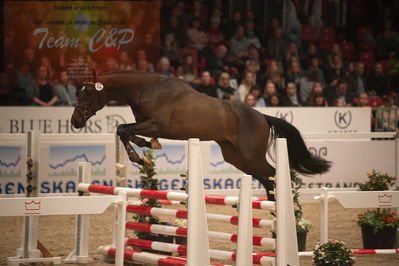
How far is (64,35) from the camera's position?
10250 mm

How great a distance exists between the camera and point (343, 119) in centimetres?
1164

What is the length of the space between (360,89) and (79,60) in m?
5.97

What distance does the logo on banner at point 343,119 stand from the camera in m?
11.6

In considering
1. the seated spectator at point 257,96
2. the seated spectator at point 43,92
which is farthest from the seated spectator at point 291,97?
the seated spectator at point 43,92


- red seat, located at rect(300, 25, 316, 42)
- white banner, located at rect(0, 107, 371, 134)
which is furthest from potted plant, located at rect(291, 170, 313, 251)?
red seat, located at rect(300, 25, 316, 42)

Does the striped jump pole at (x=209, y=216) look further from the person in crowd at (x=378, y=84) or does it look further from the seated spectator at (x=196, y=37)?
the person in crowd at (x=378, y=84)

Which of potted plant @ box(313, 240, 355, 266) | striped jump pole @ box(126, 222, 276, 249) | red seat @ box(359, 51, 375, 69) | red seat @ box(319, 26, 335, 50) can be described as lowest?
potted plant @ box(313, 240, 355, 266)

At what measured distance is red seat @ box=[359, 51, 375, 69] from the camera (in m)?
15.2

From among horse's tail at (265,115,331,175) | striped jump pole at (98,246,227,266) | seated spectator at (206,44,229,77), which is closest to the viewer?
striped jump pole at (98,246,227,266)

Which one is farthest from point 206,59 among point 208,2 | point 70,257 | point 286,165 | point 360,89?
point 286,165

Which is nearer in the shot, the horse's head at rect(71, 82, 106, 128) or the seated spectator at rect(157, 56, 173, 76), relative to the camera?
the horse's head at rect(71, 82, 106, 128)

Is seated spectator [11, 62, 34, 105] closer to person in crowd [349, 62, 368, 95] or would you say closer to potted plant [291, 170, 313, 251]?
potted plant [291, 170, 313, 251]

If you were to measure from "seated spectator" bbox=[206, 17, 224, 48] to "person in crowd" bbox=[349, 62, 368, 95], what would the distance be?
2.58 metres

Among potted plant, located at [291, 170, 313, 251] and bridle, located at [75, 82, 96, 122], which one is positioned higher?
bridle, located at [75, 82, 96, 122]
